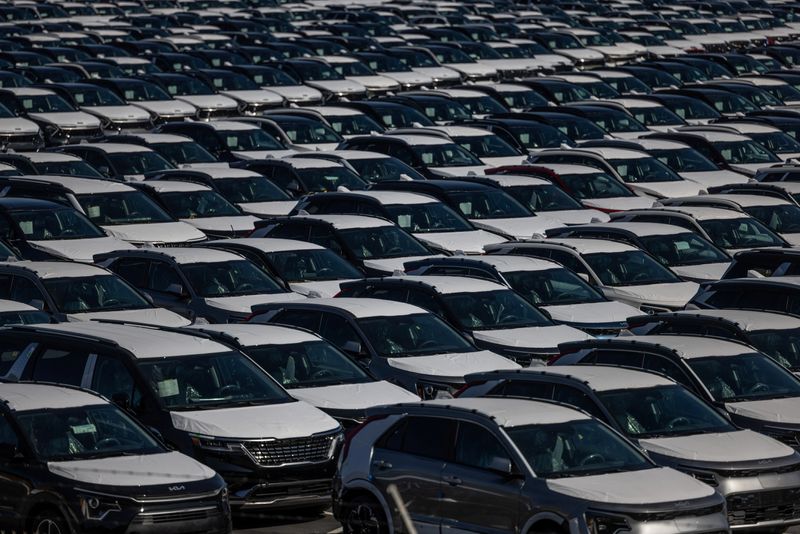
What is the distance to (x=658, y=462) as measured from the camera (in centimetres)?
1437

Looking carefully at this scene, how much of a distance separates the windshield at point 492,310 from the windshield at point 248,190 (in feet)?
30.2

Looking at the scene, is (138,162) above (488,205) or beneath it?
beneath

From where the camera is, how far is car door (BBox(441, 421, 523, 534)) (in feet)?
41.7

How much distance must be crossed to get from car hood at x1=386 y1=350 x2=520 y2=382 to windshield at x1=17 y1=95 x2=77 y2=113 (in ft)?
69.6

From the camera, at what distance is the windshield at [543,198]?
2898 cm

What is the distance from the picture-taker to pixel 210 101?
41.1m

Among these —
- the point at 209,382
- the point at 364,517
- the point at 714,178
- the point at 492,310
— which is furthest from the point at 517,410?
the point at 714,178

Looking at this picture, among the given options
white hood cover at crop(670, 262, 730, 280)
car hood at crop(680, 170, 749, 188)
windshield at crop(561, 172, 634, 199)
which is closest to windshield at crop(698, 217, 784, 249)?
white hood cover at crop(670, 262, 730, 280)

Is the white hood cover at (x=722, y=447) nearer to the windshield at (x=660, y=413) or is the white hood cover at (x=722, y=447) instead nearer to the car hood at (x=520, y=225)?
the windshield at (x=660, y=413)

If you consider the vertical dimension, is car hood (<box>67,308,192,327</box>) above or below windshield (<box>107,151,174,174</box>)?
above

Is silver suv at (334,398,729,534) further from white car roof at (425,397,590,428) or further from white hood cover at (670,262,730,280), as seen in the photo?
white hood cover at (670,262,730,280)

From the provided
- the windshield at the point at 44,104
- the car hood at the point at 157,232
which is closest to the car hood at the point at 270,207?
the car hood at the point at 157,232

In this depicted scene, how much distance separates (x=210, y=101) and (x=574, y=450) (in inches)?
1141

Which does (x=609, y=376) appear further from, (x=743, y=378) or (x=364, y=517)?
(x=364, y=517)
